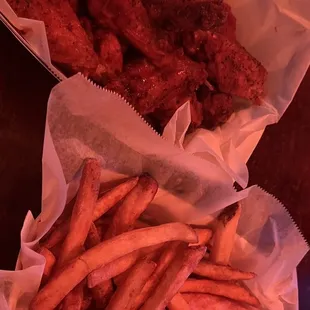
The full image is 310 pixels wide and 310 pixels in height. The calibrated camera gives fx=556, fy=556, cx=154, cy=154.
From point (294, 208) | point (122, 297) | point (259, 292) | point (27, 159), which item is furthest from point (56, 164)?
point (294, 208)

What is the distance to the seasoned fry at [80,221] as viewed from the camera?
1.27 metres

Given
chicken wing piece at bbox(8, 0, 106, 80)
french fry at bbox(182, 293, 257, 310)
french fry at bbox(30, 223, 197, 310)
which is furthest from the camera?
french fry at bbox(182, 293, 257, 310)

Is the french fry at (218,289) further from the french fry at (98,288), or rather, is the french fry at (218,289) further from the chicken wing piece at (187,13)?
the chicken wing piece at (187,13)

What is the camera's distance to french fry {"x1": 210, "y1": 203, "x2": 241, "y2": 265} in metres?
1.52

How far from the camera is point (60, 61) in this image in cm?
141

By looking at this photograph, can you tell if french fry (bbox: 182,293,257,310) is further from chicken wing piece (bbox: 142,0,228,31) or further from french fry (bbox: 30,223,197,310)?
chicken wing piece (bbox: 142,0,228,31)

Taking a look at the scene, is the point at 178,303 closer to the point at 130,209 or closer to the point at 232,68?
the point at 130,209

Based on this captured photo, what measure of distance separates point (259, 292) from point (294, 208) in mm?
390

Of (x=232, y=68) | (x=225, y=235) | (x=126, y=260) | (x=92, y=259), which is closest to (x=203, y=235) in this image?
(x=225, y=235)

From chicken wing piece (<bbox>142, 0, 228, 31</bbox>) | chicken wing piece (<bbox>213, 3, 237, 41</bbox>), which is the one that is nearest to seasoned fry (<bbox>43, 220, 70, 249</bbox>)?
chicken wing piece (<bbox>142, 0, 228, 31</bbox>)

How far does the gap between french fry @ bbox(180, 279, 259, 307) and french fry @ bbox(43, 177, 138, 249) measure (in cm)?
28

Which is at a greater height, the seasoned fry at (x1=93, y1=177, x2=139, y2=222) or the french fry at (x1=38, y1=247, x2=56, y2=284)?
the seasoned fry at (x1=93, y1=177, x2=139, y2=222)

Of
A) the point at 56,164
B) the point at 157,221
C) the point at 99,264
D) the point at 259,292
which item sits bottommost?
the point at 259,292

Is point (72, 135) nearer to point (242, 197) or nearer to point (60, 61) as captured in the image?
point (60, 61)
